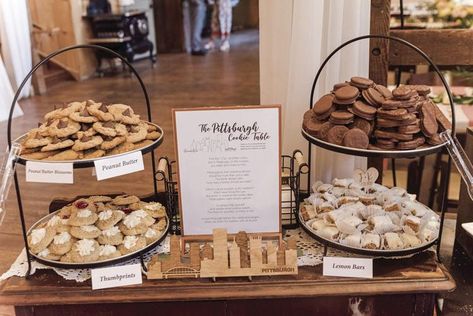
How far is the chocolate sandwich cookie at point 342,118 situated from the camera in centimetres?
122

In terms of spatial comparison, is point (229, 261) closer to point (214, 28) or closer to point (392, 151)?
point (392, 151)

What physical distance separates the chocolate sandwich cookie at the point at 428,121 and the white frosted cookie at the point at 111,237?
80cm

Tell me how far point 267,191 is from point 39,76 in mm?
5233

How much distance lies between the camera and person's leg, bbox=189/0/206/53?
820 centimetres

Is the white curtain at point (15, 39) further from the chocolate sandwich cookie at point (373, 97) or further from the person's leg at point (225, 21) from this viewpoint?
the chocolate sandwich cookie at point (373, 97)

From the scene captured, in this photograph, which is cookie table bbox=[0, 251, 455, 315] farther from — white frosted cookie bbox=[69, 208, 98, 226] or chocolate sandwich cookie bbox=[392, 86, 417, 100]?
chocolate sandwich cookie bbox=[392, 86, 417, 100]

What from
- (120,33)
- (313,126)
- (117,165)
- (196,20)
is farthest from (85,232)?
(196,20)

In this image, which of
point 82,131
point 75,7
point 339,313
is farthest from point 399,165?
point 75,7

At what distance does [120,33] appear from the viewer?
6629 mm

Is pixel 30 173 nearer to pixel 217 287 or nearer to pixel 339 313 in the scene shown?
pixel 217 287

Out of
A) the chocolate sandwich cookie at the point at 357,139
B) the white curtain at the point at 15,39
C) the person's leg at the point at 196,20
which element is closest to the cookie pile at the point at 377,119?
the chocolate sandwich cookie at the point at 357,139

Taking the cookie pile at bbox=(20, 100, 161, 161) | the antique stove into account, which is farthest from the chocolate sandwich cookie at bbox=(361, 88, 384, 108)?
the antique stove

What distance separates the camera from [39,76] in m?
5.80

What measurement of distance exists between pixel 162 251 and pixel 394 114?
70 centimetres
